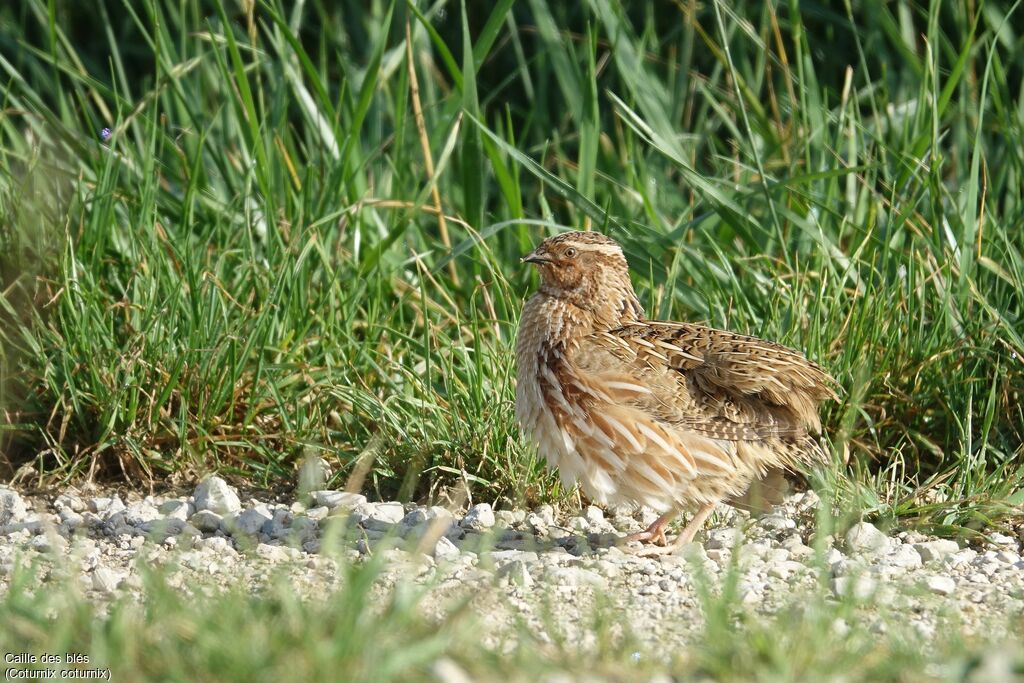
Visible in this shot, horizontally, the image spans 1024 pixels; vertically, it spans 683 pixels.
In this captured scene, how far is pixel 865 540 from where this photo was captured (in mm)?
5090

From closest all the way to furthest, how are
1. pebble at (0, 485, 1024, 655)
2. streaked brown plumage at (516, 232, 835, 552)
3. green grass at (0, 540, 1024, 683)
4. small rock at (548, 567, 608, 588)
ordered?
1. green grass at (0, 540, 1024, 683)
2. pebble at (0, 485, 1024, 655)
3. small rock at (548, 567, 608, 588)
4. streaked brown plumage at (516, 232, 835, 552)

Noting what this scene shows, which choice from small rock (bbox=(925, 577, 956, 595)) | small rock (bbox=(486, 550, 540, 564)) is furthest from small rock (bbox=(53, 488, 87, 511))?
small rock (bbox=(925, 577, 956, 595))

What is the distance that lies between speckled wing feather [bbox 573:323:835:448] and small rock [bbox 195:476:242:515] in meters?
1.49

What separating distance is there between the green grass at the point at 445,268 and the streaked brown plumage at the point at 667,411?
0.90 ft

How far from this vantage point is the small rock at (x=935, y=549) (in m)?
5.00

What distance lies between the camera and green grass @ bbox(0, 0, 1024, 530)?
565 cm

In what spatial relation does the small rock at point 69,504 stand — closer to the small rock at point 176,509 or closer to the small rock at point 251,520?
the small rock at point 176,509

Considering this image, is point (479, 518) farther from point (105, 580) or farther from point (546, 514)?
point (105, 580)

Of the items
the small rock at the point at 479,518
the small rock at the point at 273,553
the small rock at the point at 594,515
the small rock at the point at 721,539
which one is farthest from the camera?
the small rock at the point at 594,515

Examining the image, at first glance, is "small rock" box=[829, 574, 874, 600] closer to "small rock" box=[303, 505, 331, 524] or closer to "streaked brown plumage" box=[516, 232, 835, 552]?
"streaked brown plumage" box=[516, 232, 835, 552]

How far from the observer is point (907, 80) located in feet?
25.6

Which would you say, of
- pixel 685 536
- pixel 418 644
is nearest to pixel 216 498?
pixel 685 536

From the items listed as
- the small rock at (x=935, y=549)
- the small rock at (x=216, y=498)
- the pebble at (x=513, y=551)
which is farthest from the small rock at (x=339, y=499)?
the small rock at (x=935, y=549)

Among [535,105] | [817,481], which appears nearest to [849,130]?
[535,105]
